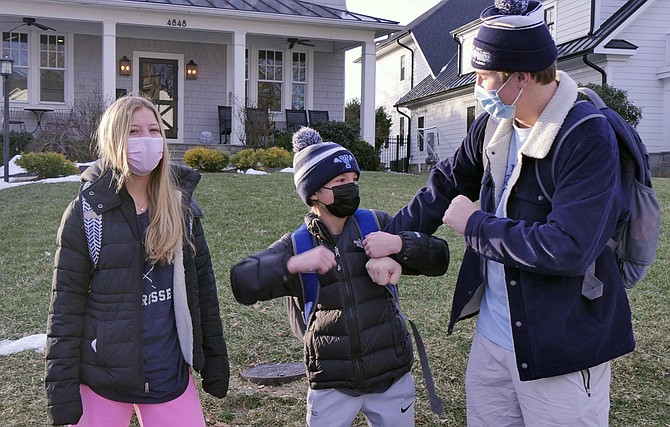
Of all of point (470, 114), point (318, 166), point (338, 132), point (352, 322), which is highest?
point (470, 114)

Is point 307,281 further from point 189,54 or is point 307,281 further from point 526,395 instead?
point 189,54

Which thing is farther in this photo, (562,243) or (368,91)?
(368,91)

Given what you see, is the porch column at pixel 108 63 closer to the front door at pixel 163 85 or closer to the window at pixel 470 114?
the front door at pixel 163 85

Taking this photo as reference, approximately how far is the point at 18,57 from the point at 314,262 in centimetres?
1824

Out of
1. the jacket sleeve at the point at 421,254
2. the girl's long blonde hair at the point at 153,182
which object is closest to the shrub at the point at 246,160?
the girl's long blonde hair at the point at 153,182

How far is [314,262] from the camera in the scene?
8.67 ft

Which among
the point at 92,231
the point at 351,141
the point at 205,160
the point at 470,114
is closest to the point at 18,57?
the point at 205,160

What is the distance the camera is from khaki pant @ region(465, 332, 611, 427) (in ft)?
7.40

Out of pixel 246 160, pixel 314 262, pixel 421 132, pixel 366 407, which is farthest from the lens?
pixel 421 132

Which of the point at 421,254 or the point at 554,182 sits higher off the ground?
the point at 554,182

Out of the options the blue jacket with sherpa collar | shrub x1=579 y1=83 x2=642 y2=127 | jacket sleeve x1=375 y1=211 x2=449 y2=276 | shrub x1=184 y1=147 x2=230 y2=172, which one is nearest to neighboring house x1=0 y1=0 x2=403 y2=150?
shrub x1=184 y1=147 x2=230 y2=172

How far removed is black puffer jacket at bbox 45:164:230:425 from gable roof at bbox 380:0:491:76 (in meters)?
27.4

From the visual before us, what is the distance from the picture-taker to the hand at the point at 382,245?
105 inches

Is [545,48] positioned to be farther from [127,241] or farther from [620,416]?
[620,416]
